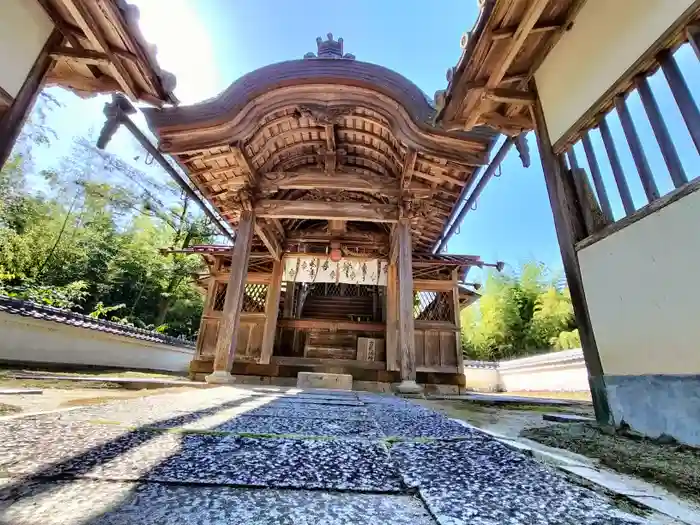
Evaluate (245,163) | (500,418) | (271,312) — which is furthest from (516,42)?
(271,312)

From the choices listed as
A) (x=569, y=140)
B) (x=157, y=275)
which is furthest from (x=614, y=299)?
(x=157, y=275)

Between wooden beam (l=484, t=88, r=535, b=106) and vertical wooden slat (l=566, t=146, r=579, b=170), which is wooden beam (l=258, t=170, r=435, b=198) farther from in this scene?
vertical wooden slat (l=566, t=146, r=579, b=170)

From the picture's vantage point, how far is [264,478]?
1.06 meters

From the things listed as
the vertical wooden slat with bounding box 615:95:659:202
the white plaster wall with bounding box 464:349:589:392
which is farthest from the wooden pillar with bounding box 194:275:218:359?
the vertical wooden slat with bounding box 615:95:659:202

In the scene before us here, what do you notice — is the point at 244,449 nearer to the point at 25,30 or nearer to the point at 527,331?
the point at 25,30

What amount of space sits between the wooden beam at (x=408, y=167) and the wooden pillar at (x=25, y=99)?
5.03 m

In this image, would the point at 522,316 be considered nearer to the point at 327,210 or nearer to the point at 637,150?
the point at 327,210

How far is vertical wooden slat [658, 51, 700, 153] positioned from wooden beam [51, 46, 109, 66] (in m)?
4.68

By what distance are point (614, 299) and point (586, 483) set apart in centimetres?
187

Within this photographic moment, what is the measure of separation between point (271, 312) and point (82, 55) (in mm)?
7041

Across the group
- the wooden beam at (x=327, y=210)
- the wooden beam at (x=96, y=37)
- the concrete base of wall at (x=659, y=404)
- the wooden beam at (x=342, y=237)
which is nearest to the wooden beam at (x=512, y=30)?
the concrete base of wall at (x=659, y=404)

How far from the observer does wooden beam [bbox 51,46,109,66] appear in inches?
125

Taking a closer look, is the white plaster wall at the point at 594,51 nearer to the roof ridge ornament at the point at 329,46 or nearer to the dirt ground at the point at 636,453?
the dirt ground at the point at 636,453

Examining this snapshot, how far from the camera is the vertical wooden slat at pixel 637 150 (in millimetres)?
2350
